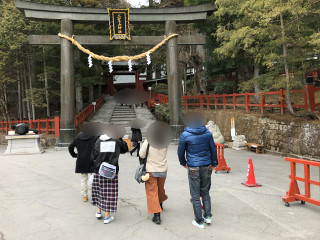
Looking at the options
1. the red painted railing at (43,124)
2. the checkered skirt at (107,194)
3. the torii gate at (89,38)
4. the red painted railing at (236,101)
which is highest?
the torii gate at (89,38)

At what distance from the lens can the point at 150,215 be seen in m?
4.13

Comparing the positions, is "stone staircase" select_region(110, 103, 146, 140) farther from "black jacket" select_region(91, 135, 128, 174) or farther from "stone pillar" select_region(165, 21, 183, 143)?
"black jacket" select_region(91, 135, 128, 174)

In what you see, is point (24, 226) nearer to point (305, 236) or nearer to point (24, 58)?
point (305, 236)

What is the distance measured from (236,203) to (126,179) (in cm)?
286

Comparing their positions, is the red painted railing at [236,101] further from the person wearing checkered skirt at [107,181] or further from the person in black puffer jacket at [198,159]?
the person wearing checkered skirt at [107,181]

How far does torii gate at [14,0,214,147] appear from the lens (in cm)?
1148

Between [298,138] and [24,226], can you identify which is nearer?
[24,226]

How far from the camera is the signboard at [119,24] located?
1192 centimetres

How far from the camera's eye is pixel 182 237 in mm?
3352

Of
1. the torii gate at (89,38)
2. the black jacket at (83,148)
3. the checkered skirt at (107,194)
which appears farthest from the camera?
the torii gate at (89,38)

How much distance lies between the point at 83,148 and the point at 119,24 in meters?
8.97

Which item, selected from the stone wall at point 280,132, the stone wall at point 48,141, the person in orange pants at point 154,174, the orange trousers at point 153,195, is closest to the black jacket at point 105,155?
the person in orange pants at point 154,174

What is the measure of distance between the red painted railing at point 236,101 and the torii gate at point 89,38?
2.73 meters

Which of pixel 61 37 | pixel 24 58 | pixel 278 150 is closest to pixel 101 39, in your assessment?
pixel 61 37
